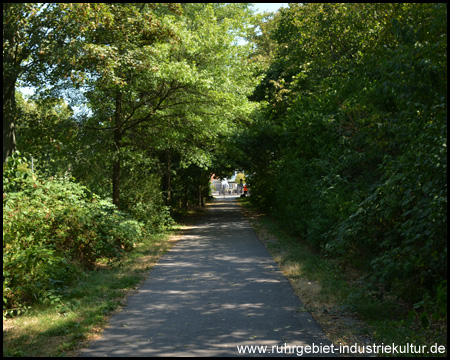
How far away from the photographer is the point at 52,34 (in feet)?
31.3

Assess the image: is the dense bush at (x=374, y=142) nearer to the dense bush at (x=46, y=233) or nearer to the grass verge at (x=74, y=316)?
the grass verge at (x=74, y=316)

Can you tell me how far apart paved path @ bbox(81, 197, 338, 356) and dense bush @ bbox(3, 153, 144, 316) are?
56.0 inches

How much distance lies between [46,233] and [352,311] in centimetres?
547

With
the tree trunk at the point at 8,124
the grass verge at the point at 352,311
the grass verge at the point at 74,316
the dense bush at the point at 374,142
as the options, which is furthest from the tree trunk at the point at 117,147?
the grass verge at the point at 352,311

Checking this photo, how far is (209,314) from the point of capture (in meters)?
6.37

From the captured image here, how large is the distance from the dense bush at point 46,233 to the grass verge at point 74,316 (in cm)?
33

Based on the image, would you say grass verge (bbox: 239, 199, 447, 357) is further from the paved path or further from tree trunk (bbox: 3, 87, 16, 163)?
tree trunk (bbox: 3, 87, 16, 163)

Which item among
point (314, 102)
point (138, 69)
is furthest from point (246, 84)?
point (138, 69)

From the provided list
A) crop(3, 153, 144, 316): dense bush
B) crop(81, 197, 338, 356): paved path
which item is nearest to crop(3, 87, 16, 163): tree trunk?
crop(3, 153, 144, 316): dense bush

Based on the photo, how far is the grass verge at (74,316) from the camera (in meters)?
5.09

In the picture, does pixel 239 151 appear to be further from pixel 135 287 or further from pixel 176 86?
pixel 135 287

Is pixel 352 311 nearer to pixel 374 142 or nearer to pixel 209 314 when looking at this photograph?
pixel 209 314

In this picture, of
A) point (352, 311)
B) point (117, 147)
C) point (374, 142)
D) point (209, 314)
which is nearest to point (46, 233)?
point (209, 314)

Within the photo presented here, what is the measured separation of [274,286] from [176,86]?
8621 mm
